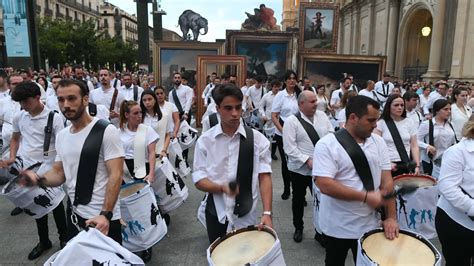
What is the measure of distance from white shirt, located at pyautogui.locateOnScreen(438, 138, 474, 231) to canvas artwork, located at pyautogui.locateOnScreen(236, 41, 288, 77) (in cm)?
1711

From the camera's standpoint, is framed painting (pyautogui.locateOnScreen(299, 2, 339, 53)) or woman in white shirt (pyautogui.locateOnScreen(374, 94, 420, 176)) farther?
framed painting (pyautogui.locateOnScreen(299, 2, 339, 53))

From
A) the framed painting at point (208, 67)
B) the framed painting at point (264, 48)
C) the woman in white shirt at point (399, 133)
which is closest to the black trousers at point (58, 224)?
the woman in white shirt at point (399, 133)

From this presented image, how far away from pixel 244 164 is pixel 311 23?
20707 millimetres

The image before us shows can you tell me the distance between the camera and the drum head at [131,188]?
12.3ft

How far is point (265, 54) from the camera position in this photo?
19.8 m

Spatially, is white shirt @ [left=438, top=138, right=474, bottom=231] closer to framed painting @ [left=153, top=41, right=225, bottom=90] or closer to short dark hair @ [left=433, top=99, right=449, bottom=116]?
short dark hair @ [left=433, top=99, right=449, bottom=116]

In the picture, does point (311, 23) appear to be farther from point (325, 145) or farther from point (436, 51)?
point (325, 145)

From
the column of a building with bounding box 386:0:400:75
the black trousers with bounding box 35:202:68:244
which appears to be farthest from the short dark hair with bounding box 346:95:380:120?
the column of a building with bounding box 386:0:400:75

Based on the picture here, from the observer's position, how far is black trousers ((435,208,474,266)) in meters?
2.98

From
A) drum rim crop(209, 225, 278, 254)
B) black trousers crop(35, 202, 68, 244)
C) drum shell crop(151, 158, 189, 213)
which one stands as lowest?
black trousers crop(35, 202, 68, 244)

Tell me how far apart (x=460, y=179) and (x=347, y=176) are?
2.93ft

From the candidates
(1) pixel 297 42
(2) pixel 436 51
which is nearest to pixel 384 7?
(2) pixel 436 51

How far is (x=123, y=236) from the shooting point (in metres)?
3.56

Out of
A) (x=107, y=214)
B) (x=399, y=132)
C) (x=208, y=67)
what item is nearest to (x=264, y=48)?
(x=208, y=67)
